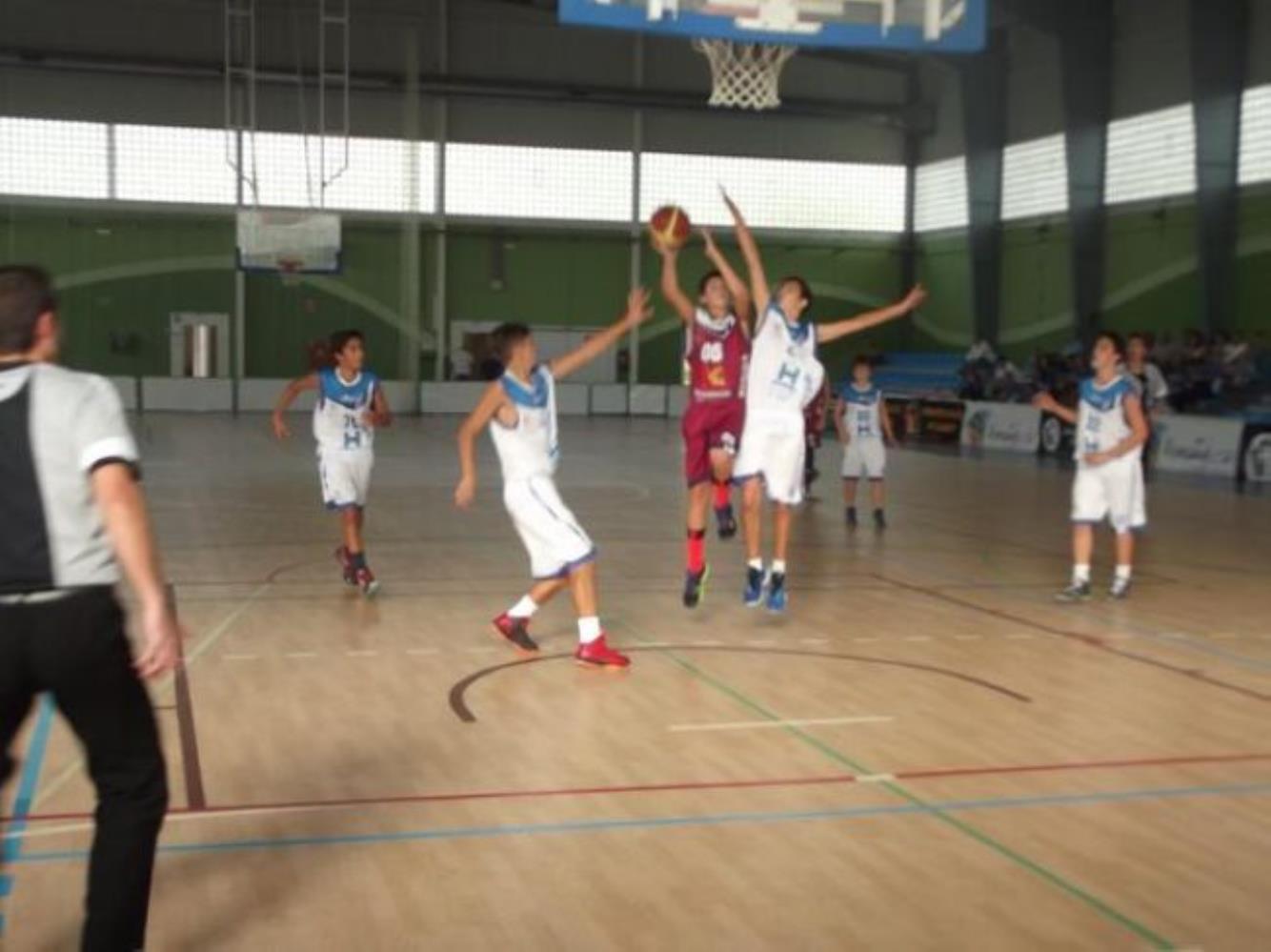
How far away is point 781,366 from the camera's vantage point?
28.8ft

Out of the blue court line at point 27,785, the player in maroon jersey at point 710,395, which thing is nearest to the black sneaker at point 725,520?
the player in maroon jersey at point 710,395

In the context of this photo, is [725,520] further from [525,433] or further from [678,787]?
[678,787]

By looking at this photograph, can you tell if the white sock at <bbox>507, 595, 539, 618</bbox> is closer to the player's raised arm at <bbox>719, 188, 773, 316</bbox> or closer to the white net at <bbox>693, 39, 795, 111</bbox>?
the player's raised arm at <bbox>719, 188, 773, 316</bbox>

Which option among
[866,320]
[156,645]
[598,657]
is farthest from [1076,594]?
[156,645]

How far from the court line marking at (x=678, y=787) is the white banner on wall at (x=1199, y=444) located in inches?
658

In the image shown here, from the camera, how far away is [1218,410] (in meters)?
23.7

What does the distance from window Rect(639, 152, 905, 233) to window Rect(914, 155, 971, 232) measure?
0.52 meters

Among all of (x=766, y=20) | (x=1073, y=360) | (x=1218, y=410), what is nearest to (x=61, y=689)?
(x=766, y=20)

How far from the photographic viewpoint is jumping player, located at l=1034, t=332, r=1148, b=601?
9.69m

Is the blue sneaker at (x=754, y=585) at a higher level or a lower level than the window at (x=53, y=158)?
lower

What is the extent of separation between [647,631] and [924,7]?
6.68m

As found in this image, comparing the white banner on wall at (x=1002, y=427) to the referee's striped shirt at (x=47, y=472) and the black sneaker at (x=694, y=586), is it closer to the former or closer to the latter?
the black sneaker at (x=694, y=586)

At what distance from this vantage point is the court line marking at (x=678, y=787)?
5.00 meters

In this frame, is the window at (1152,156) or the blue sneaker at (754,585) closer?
the blue sneaker at (754,585)
